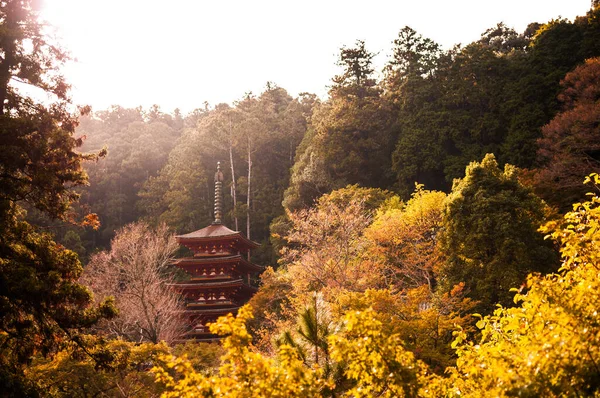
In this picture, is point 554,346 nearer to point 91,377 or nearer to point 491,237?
point 91,377

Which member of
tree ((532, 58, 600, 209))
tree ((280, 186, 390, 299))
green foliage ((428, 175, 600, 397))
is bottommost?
tree ((280, 186, 390, 299))

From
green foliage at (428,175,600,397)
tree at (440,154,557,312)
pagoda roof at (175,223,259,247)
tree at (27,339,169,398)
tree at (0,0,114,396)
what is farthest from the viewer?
pagoda roof at (175,223,259,247)

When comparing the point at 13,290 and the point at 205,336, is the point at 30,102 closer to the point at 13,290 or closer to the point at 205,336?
the point at 13,290

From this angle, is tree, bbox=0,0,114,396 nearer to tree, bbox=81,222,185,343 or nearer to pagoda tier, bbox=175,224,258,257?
tree, bbox=81,222,185,343

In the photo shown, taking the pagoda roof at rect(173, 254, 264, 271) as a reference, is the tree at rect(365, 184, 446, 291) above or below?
above

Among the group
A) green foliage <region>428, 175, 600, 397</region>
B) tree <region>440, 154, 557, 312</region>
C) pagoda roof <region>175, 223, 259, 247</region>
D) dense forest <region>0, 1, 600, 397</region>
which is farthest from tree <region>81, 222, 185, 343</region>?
green foliage <region>428, 175, 600, 397</region>

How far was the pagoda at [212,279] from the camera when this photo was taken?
1009 inches

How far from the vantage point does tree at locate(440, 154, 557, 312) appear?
15.2m

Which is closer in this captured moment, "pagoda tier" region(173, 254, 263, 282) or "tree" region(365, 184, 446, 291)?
"tree" region(365, 184, 446, 291)

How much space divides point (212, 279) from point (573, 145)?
1818 cm

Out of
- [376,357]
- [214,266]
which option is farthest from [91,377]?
[214,266]

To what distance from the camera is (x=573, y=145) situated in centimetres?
2109

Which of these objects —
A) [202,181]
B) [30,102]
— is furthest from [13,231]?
[202,181]

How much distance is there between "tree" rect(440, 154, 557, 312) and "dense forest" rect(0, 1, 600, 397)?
7 cm
